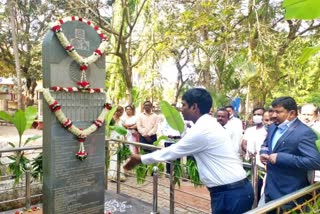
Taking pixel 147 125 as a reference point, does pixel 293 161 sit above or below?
above

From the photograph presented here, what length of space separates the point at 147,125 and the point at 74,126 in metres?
2.99

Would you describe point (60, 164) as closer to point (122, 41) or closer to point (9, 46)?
point (122, 41)

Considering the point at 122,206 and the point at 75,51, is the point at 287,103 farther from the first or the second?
the point at 122,206

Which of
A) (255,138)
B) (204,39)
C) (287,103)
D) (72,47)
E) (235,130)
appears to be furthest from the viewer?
(204,39)

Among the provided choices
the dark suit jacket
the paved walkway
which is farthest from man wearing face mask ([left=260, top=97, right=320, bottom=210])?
the paved walkway

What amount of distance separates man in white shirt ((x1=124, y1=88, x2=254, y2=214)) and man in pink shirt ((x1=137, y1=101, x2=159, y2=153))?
14.5 feet

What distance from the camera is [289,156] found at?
2.52 meters

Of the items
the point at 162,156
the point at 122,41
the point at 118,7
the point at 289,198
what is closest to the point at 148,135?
the point at 122,41

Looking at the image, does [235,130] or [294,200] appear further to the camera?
[235,130]

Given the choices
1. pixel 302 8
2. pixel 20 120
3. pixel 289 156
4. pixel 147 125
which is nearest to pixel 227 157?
pixel 289 156

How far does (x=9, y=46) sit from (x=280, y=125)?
1945 centimetres

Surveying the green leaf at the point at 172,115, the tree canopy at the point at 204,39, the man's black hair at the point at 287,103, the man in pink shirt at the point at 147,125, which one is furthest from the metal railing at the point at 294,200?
the tree canopy at the point at 204,39

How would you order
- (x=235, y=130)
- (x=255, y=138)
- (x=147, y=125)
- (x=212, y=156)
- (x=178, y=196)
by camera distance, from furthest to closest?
(x=147, y=125), (x=178, y=196), (x=235, y=130), (x=255, y=138), (x=212, y=156)

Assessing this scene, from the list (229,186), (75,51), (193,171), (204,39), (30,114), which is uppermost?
(204,39)
